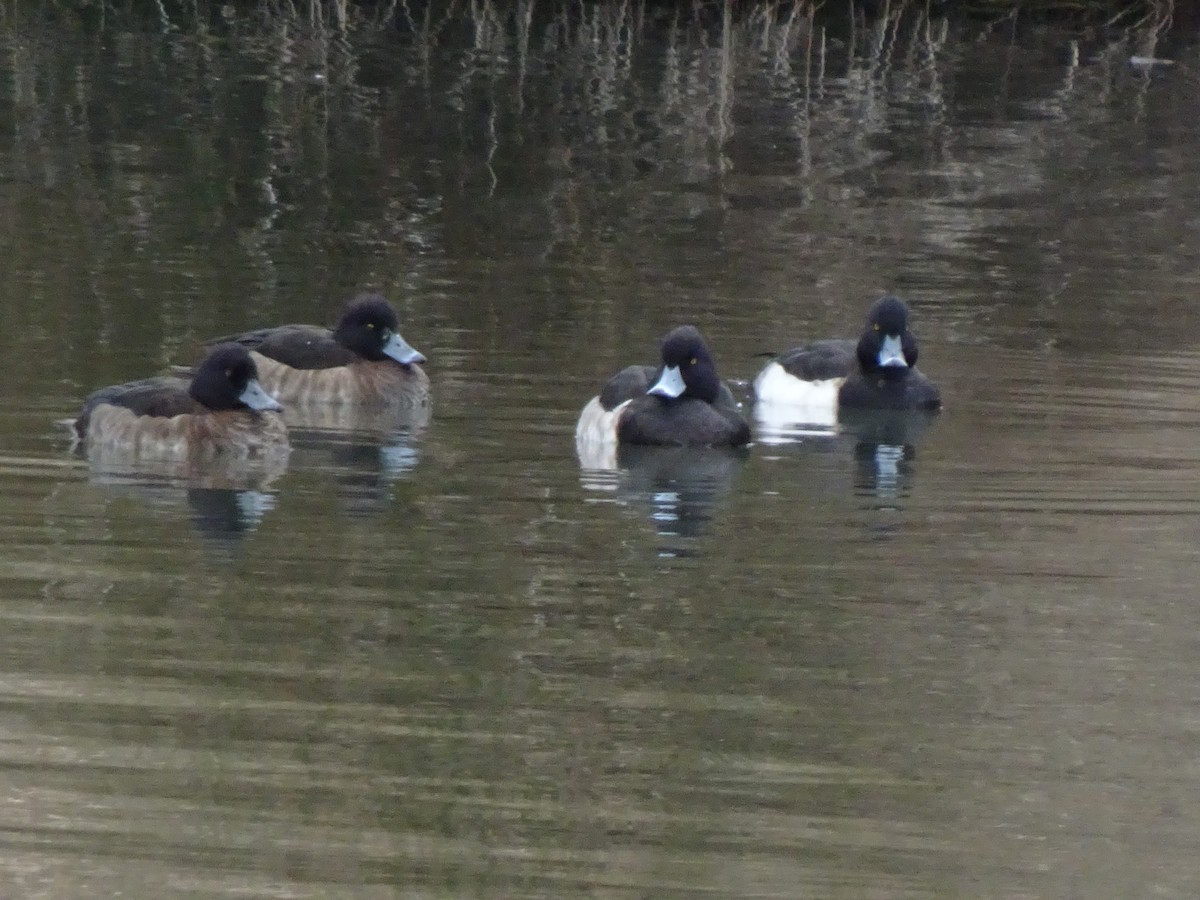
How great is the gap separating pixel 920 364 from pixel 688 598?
7.52 meters

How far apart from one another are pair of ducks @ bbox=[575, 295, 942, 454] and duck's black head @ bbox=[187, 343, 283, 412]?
5.90 ft

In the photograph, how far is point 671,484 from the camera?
13477 millimetres

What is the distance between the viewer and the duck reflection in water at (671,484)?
1212 cm

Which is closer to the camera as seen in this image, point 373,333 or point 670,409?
point 670,409

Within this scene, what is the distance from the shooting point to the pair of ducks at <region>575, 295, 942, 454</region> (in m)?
14.4

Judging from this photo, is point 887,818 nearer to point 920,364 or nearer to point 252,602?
point 252,602

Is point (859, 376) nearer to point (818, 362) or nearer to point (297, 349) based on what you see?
point (818, 362)

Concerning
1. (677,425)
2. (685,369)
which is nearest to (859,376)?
(685,369)

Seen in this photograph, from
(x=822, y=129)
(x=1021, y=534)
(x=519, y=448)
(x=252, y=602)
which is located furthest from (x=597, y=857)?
(x=822, y=129)

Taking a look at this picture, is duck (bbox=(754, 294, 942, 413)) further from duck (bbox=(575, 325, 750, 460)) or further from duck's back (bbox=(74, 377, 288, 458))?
duck's back (bbox=(74, 377, 288, 458))

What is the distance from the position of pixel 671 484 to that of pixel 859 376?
3183 mm

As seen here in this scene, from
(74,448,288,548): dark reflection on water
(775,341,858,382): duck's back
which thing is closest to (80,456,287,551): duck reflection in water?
(74,448,288,548): dark reflection on water

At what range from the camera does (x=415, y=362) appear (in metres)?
16.0

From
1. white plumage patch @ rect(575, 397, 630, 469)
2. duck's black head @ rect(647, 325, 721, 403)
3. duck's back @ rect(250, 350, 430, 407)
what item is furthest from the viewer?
duck's back @ rect(250, 350, 430, 407)
